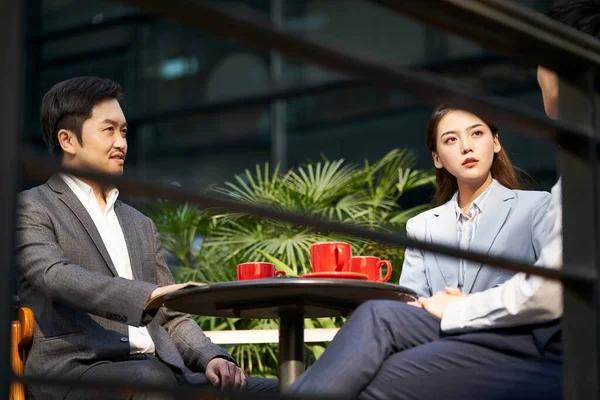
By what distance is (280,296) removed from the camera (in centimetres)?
270

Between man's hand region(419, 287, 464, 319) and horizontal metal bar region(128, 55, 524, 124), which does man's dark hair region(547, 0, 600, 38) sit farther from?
horizontal metal bar region(128, 55, 524, 124)

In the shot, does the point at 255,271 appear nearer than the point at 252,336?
Yes

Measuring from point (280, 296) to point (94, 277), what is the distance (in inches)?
21.8

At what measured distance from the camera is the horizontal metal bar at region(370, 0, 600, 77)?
4.15 ft

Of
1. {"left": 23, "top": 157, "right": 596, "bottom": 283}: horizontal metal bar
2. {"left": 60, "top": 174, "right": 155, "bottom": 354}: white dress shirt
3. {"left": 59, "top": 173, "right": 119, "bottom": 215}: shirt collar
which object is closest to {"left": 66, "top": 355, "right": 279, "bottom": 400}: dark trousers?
{"left": 60, "top": 174, "right": 155, "bottom": 354}: white dress shirt

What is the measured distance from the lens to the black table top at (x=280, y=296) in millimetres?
2518

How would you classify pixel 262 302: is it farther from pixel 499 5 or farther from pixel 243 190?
pixel 243 190

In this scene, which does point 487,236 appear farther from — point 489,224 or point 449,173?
point 449,173

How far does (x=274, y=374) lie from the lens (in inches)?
198

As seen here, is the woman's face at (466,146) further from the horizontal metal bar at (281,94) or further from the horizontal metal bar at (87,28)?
the horizontal metal bar at (87,28)

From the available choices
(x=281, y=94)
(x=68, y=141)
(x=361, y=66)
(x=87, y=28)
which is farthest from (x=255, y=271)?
(x=87, y=28)

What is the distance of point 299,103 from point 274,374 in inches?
253

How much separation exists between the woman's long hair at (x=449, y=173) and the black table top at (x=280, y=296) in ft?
2.38

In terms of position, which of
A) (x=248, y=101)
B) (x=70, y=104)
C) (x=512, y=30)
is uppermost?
(x=248, y=101)
